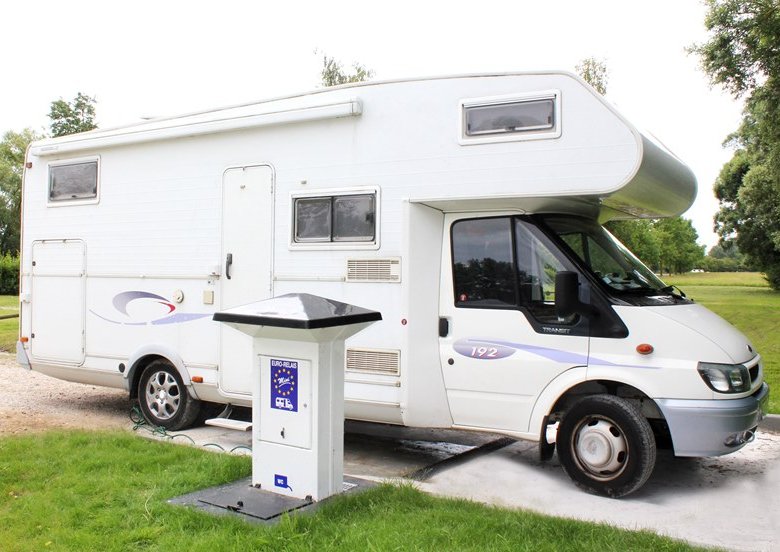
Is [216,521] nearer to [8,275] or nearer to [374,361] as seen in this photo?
[374,361]

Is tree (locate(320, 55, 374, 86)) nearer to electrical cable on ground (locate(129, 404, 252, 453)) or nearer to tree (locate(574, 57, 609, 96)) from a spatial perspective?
tree (locate(574, 57, 609, 96))

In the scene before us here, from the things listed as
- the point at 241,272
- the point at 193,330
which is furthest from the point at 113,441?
the point at 241,272

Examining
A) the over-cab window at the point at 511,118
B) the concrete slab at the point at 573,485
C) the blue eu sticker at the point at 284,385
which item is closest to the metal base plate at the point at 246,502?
the blue eu sticker at the point at 284,385

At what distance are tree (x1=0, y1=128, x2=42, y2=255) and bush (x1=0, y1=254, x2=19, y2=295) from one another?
555 inches

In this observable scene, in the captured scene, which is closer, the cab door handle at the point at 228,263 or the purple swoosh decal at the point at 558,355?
the purple swoosh decal at the point at 558,355

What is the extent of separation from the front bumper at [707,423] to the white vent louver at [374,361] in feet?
6.90

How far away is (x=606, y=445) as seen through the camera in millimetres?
5262

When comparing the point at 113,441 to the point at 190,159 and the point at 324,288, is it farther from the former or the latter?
the point at 190,159

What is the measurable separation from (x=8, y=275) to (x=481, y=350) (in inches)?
1508

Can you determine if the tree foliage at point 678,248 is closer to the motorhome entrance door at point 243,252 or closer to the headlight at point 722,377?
the motorhome entrance door at point 243,252

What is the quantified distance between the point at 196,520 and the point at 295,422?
87 centimetres

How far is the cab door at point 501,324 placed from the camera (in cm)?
552

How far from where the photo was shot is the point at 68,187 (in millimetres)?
8281

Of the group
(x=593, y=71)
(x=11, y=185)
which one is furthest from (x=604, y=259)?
(x=11, y=185)
